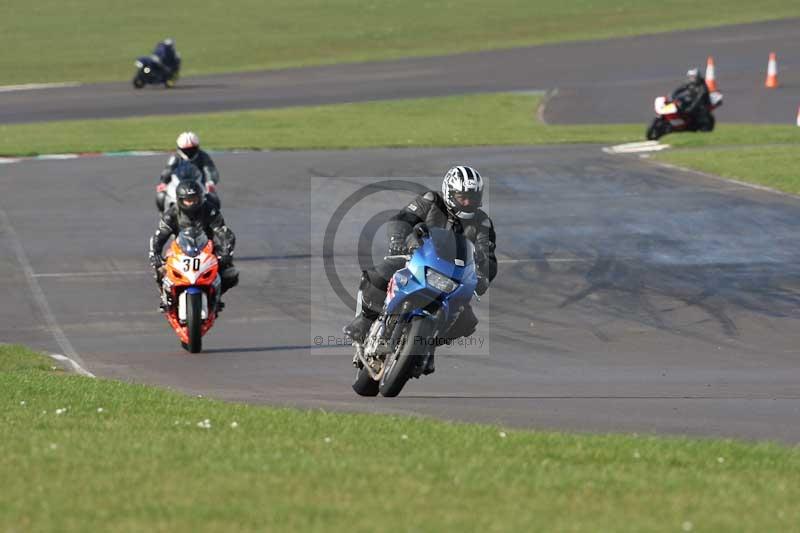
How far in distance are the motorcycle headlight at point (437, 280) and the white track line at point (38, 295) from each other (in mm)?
4806

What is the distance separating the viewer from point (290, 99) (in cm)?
4662

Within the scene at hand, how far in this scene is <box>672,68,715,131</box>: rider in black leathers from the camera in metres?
35.0

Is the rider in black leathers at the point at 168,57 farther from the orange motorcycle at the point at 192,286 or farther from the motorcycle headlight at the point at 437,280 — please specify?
the motorcycle headlight at the point at 437,280

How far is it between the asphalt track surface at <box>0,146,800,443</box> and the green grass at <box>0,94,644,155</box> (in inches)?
149

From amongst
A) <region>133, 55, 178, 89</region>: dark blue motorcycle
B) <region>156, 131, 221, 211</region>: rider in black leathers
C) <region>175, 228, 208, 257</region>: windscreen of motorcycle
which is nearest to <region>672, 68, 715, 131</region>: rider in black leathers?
<region>156, 131, 221, 211</region>: rider in black leathers

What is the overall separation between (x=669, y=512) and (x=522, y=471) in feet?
3.95

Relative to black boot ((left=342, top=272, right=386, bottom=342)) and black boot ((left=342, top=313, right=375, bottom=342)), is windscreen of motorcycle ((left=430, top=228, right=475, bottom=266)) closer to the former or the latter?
black boot ((left=342, top=272, right=386, bottom=342))

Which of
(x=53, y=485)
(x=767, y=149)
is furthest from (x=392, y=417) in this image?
(x=767, y=149)

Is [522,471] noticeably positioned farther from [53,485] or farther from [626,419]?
[626,419]

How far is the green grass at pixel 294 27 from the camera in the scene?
2365 inches

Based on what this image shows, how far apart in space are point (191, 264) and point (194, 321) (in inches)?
29.9

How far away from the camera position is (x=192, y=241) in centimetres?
1683

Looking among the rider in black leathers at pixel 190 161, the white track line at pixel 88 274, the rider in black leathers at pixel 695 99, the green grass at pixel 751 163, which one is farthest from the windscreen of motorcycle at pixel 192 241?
the rider in black leathers at pixel 695 99

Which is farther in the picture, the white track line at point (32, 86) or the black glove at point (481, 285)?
the white track line at point (32, 86)
